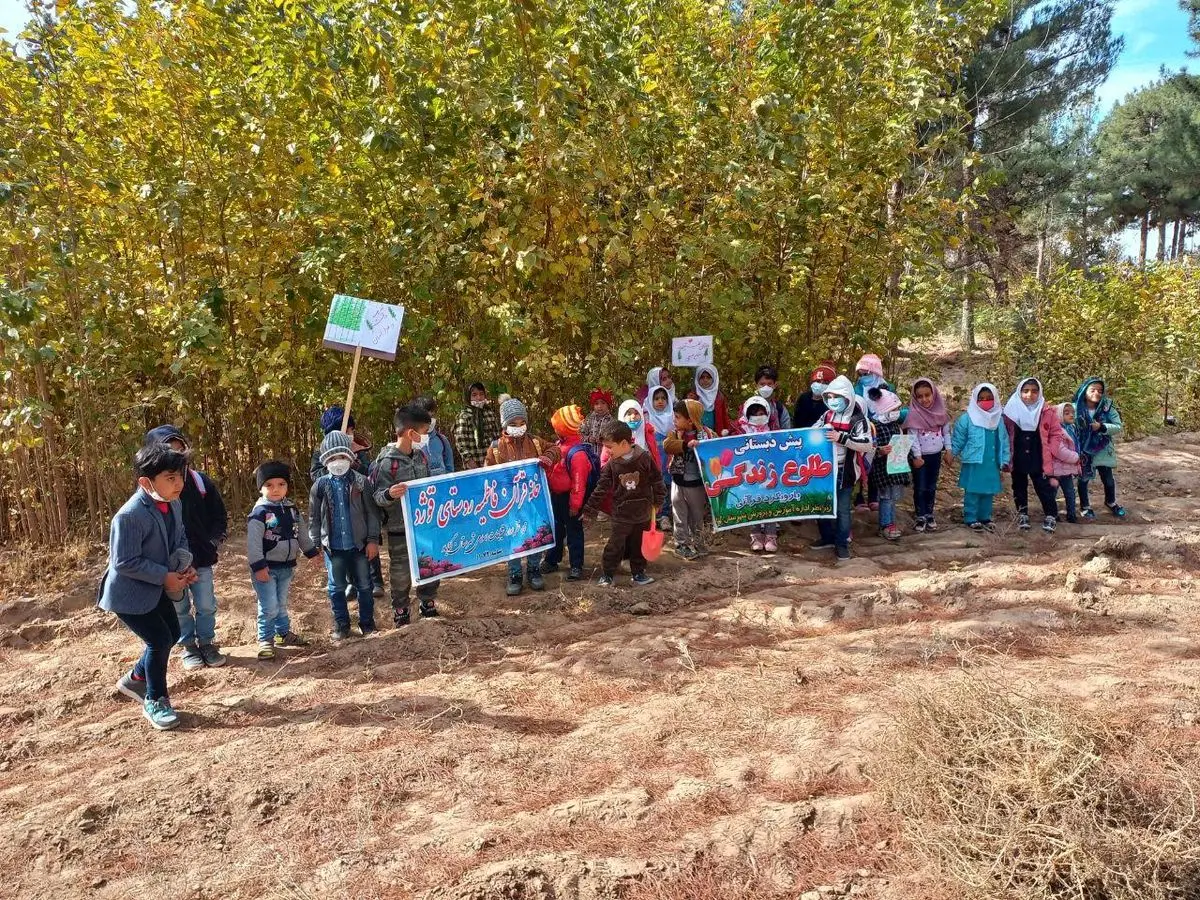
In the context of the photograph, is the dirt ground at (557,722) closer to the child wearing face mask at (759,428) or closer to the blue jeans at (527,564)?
the blue jeans at (527,564)

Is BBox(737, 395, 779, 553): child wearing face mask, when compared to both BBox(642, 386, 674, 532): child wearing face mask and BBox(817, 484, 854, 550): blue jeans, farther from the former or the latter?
BBox(642, 386, 674, 532): child wearing face mask

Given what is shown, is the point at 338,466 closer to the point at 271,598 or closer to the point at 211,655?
the point at 271,598

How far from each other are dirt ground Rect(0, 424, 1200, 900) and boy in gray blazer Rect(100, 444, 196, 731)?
1.09 ft

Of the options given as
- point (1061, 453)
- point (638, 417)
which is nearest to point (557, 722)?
point (638, 417)

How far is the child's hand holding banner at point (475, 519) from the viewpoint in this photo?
17.8ft

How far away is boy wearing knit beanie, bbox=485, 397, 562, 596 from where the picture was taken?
236 inches

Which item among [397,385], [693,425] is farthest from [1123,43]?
[397,385]

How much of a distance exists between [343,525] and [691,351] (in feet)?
10.8

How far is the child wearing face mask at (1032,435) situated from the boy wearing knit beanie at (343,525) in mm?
5550

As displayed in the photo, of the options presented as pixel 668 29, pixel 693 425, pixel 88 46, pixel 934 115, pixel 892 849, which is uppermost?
pixel 668 29

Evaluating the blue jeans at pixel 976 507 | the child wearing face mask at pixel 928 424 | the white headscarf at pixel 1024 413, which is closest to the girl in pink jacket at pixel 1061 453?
the white headscarf at pixel 1024 413

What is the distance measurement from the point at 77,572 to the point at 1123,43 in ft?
72.9

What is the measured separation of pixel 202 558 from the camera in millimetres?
4883

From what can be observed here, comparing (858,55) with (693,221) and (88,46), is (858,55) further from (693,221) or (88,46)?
(88,46)
